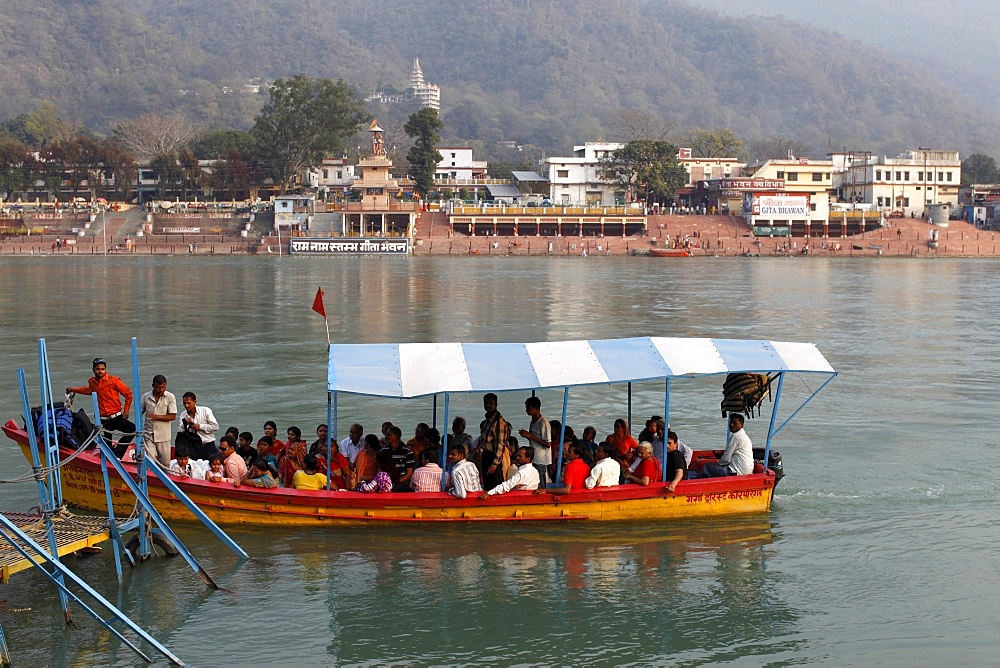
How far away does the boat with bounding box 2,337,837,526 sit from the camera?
12766 mm

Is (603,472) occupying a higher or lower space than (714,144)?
lower

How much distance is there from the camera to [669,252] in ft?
261

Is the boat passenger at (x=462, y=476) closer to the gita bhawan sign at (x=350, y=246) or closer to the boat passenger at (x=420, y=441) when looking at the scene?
the boat passenger at (x=420, y=441)

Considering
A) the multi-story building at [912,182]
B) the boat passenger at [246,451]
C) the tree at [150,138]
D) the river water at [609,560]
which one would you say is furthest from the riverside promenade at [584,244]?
the boat passenger at [246,451]

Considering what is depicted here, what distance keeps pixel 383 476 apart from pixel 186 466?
2.23 metres

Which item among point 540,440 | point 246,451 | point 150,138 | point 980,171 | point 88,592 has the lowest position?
point 88,592

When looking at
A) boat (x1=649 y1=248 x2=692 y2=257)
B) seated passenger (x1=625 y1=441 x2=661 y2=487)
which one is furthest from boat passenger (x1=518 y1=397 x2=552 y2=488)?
boat (x1=649 y1=248 x2=692 y2=257)

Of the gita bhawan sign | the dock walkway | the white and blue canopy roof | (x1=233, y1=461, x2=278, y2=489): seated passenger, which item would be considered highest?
the gita bhawan sign

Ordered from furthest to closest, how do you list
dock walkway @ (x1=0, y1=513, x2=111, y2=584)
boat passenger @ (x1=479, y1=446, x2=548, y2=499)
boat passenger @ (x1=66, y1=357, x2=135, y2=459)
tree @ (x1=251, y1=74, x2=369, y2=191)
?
tree @ (x1=251, y1=74, x2=369, y2=191) → boat passenger @ (x1=66, y1=357, x2=135, y2=459) → boat passenger @ (x1=479, y1=446, x2=548, y2=499) → dock walkway @ (x1=0, y1=513, x2=111, y2=584)

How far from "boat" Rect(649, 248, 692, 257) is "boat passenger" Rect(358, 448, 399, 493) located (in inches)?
2660

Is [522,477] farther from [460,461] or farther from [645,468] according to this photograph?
[645,468]

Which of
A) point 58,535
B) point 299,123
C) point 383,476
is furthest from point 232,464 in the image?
point 299,123

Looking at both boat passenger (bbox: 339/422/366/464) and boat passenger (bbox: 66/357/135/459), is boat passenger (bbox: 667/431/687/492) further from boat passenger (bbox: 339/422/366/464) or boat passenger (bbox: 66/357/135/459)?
boat passenger (bbox: 66/357/135/459)

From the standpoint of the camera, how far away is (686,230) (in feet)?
281
